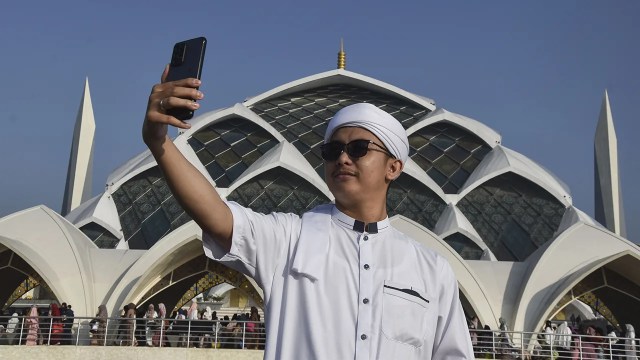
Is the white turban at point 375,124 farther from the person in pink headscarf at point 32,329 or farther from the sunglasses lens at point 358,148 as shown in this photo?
the person in pink headscarf at point 32,329

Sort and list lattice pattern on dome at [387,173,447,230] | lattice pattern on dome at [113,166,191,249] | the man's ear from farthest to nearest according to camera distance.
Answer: lattice pattern on dome at [387,173,447,230]
lattice pattern on dome at [113,166,191,249]
the man's ear

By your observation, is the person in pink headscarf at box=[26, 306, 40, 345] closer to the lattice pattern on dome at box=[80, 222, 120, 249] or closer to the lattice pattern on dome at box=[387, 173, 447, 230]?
the lattice pattern on dome at box=[80, 222, 120, 249]

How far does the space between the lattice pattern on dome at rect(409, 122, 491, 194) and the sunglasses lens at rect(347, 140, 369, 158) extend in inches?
976

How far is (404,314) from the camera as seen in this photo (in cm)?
219

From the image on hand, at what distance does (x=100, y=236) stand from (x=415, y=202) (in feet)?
32.8

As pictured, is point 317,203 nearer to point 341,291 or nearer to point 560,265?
point 560,265

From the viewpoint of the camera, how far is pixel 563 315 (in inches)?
1940

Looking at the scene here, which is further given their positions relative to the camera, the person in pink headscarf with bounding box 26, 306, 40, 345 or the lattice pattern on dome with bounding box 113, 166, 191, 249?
the lattice pattern on dome with bounding box 113, 166, 191, 249

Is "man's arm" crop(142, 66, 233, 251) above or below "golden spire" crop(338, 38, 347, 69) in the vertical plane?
below

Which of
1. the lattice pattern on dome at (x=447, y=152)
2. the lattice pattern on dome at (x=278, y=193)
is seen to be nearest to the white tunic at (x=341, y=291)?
the lattice pattern on dome at (x=278, y=193)

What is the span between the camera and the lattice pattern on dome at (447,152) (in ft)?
90.0

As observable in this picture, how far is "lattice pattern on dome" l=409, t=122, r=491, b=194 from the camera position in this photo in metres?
27.4

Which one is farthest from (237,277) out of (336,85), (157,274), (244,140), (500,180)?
(336,85)

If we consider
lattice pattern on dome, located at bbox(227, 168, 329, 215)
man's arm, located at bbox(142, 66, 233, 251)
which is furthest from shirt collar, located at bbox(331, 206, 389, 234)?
lattice pattern on dome, located at bbox(227, 168, 329, 215)
